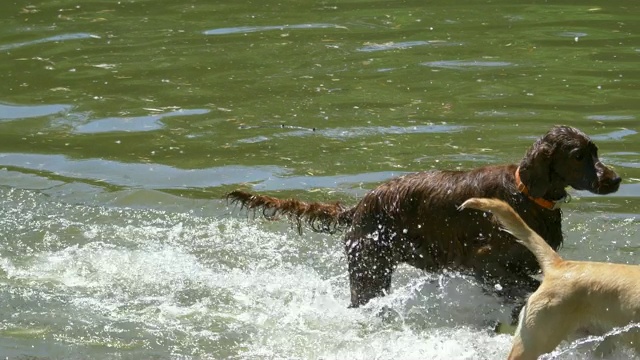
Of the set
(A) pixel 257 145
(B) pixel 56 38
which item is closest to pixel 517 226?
(A) pixel 257 145

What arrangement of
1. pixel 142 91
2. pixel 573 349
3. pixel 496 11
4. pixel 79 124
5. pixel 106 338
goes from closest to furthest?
pixel 573 349, pixel 106 338, pixel 79 124, pixel 142 91, pixel 496 11

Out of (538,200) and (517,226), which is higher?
(517,226)

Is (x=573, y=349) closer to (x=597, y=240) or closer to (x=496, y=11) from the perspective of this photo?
(x=597, y=240)

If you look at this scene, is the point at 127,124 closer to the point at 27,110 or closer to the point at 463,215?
the point at 27,110

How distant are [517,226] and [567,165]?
1165 mm

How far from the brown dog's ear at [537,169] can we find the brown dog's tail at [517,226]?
106 centimetres

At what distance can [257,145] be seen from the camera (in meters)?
11.1

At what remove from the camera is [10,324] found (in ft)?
25.1

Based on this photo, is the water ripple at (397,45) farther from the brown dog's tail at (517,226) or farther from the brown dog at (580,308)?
the brown dog at (580,308)

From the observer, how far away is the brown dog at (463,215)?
7.19 meters

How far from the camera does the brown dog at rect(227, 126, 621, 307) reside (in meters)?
7.19

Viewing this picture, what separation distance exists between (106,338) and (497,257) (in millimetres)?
2567

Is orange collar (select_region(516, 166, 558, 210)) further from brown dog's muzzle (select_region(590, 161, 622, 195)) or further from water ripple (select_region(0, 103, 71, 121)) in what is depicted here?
water ripple (select_region(0, 103, 71, 121))

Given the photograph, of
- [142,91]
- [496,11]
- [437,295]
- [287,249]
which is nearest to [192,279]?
[287,249]
